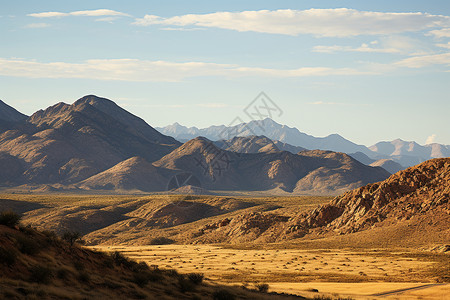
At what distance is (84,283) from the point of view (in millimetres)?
21719

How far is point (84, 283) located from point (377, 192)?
51.8 m

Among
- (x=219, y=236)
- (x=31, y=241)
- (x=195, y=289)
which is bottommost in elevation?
(x=219, y=236)

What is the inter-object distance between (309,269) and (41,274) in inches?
1061

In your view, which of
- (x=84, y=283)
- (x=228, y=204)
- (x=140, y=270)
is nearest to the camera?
(x=84, y=283)

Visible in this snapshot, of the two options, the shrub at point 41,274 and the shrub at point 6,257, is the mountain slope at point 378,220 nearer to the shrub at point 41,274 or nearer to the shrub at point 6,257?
the shrub at point 41,274

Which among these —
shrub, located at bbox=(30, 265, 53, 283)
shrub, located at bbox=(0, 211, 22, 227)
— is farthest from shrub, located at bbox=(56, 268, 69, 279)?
shrub, located at bbox=(0, 211, 22, 227)

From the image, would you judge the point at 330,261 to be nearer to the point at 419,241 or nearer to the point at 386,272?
the point at 386,272

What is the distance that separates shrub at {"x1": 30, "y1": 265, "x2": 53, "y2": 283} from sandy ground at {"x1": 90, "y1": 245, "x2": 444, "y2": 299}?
13501mm

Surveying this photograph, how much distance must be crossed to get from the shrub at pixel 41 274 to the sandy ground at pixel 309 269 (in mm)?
13501

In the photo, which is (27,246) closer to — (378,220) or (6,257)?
(6,257)

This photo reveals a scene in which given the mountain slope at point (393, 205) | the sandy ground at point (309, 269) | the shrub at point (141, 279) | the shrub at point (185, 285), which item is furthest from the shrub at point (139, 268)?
the mountain slope at point (393, 205)

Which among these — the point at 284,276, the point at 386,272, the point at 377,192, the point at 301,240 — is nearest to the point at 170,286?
the point at 284,276

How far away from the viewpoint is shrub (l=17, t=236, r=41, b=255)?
22.0 m

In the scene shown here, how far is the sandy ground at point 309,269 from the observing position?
99.7 ft
